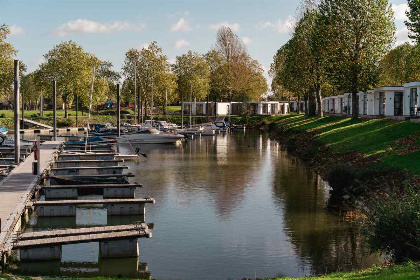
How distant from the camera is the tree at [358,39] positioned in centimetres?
6781

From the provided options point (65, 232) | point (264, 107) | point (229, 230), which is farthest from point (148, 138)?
point (264, 107)

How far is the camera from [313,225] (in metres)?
29.3

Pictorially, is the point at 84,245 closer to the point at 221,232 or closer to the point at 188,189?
the point at 221,232

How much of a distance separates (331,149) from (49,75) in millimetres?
85537

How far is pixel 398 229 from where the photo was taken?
1919 centimetres

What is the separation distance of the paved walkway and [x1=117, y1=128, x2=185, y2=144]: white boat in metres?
31.0

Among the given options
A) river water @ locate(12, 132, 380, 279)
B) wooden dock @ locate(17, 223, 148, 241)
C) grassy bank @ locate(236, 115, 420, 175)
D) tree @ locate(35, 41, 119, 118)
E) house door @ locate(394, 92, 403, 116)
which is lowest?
river water @ locate(12, 132, 380, 279)

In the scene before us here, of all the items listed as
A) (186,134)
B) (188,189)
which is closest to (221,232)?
(188,189)

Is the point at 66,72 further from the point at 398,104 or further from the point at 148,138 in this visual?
the point at 398,104

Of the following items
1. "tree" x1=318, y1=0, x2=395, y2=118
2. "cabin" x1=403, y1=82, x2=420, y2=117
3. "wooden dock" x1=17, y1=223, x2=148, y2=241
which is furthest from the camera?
"tree" x1=318, y1=0, x2=395, y2=118

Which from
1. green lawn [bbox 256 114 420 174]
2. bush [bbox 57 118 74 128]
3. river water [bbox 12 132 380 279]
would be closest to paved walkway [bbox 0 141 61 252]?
river water [bbox 12 132 380 279]

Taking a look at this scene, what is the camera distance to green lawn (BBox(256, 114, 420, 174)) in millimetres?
38494

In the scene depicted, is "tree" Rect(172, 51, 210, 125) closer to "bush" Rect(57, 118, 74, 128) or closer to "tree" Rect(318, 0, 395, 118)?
"bush" Rect(57, 118, 74, 128)

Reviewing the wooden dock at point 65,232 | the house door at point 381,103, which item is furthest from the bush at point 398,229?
the house door at point 381,103
